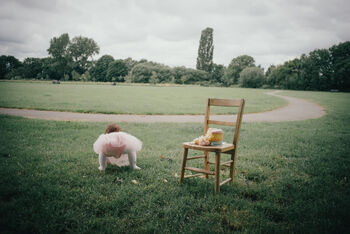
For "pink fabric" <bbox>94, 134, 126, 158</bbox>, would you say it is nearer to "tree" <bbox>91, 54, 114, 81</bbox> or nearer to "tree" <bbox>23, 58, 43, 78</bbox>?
"tree" <bbox>23, 58, 43, 78</bbox>

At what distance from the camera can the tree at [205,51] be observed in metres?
89.1

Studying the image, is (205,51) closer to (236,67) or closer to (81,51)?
(236,67)

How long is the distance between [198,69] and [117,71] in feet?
119

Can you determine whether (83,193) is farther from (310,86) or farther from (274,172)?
(310,86)

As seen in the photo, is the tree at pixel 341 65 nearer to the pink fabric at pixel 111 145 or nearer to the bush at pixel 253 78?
the bush at pixel 253 78

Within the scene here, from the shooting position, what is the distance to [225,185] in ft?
13.6

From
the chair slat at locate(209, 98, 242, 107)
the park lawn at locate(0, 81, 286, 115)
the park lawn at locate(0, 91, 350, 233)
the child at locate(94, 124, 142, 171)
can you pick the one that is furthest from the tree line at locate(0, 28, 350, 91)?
the child at locate(94, 124, 142, 171)

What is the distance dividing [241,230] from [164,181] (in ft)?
5.70

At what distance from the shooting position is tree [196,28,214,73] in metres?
89.1

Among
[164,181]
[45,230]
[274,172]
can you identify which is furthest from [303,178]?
[45,230]

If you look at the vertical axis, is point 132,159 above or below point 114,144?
below

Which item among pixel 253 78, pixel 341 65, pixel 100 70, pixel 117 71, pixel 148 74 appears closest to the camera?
pixel 341 65

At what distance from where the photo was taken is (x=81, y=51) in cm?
10006

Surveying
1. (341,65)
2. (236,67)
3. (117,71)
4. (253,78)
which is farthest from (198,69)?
(341,65)
